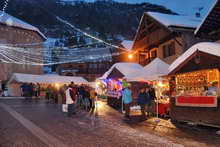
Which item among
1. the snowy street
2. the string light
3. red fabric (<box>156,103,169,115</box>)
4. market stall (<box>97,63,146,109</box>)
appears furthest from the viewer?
the string light

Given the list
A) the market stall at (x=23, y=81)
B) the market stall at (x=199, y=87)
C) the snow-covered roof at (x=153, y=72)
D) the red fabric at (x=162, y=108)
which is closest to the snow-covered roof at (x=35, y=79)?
the market stall at (x=23, y=81)

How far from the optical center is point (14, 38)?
43625 mm

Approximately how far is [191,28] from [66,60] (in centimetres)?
3491

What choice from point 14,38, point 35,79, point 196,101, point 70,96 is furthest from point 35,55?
point 196,101

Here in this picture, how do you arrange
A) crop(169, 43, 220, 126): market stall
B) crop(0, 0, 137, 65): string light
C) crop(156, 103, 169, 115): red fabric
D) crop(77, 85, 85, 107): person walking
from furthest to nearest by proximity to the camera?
1. crop(0, 0, 137, 65): string light
2. crop(77, 85, 85, 107): person walking
3. crop(156, 103, 169, 115): red fabric
4. crop(169, 43, 220, 126): market stall

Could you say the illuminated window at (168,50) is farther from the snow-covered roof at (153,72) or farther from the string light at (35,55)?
the string light at (35,55)

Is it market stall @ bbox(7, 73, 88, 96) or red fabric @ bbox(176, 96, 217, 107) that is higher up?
market stall @ bbox(7, 73, 88, 96)

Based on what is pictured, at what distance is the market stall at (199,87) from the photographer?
10.2 metres

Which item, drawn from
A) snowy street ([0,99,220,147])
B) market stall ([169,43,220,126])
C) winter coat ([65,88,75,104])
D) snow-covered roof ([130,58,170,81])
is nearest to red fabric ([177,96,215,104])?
market stall ([169,43,220,126])

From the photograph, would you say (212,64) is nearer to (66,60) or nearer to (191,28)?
(191,28)

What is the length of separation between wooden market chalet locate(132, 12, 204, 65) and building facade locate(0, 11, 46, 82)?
23.1 metres

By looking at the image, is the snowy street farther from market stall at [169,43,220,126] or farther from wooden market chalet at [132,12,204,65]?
wooden market chalet at [132,12,204,65]

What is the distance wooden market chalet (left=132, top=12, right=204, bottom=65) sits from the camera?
22062 millimetres

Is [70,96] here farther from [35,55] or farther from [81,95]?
[35,55]
